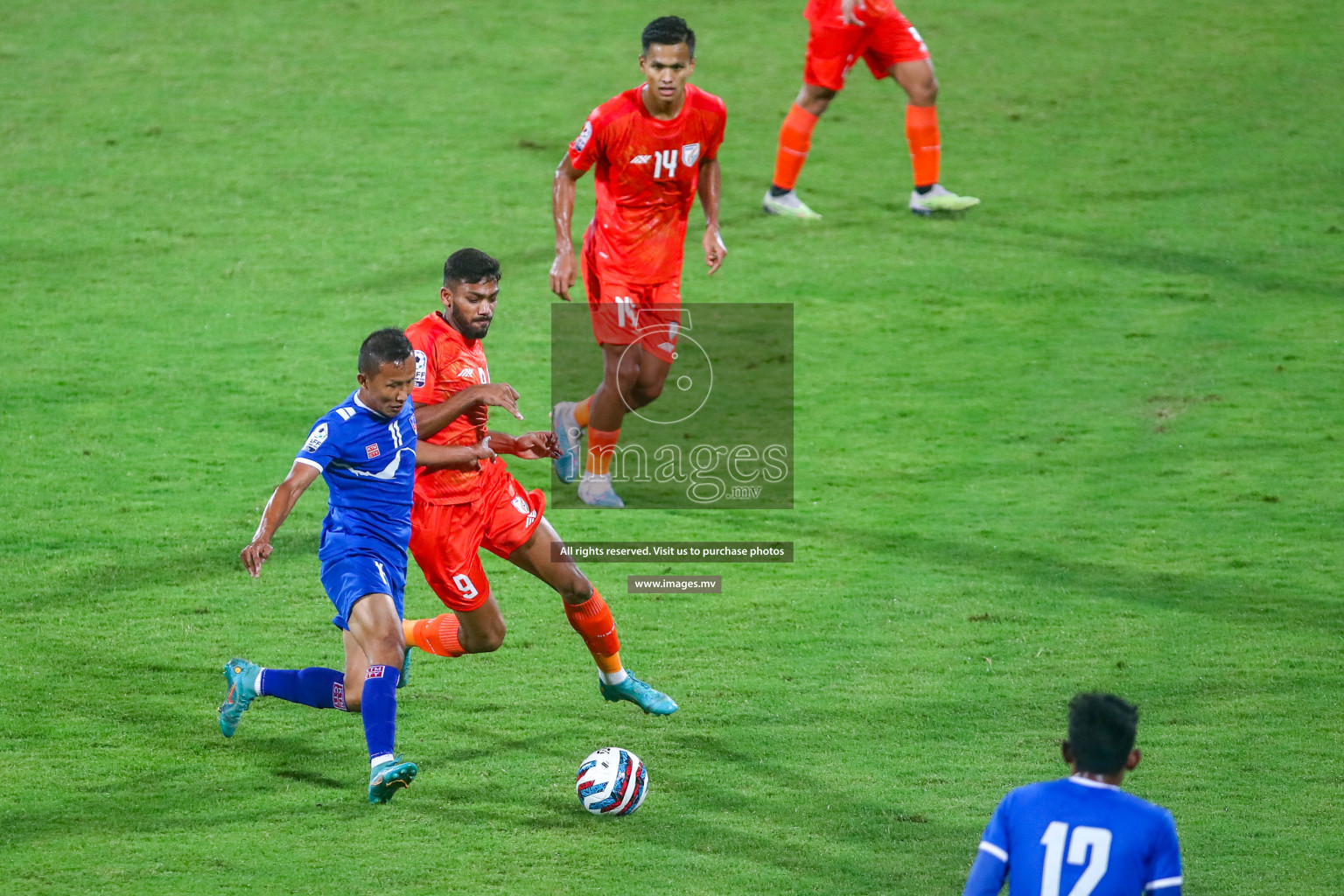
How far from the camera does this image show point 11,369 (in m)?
9.95

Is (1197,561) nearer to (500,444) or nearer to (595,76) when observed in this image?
(500,444)

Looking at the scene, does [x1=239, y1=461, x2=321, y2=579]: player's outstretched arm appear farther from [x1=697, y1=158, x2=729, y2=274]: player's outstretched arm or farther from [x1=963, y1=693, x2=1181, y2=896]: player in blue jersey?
[x1=697, y1=158, x2=729, y2=274]: player's outstretched arm

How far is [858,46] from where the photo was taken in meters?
11.8

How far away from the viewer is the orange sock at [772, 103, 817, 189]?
1197 cm

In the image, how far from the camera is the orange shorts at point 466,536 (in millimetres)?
5910

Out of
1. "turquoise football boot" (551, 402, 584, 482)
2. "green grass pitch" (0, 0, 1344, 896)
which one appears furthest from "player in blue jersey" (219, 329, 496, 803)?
"turquoise football boot" (551, 402, 584, 482)

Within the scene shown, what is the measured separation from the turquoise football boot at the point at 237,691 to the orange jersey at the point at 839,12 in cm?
743

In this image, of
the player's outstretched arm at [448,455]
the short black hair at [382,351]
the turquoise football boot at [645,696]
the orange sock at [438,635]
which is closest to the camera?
the short black hair at [382,351]

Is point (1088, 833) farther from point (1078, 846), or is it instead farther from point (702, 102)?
point (702, 102)

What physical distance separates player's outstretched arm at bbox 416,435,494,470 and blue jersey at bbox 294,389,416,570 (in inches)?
3.4

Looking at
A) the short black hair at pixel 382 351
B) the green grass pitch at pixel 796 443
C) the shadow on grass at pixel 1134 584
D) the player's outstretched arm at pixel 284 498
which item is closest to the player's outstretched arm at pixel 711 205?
the green grass pitch at pixel 796 443

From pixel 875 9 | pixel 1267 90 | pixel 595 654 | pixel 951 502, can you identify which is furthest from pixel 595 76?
pixel 595 654

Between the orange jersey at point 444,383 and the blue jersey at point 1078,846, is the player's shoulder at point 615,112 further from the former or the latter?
the blue jersey at point 1078,846

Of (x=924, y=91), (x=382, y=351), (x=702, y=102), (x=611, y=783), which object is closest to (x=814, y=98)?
(x=924, y=91)
